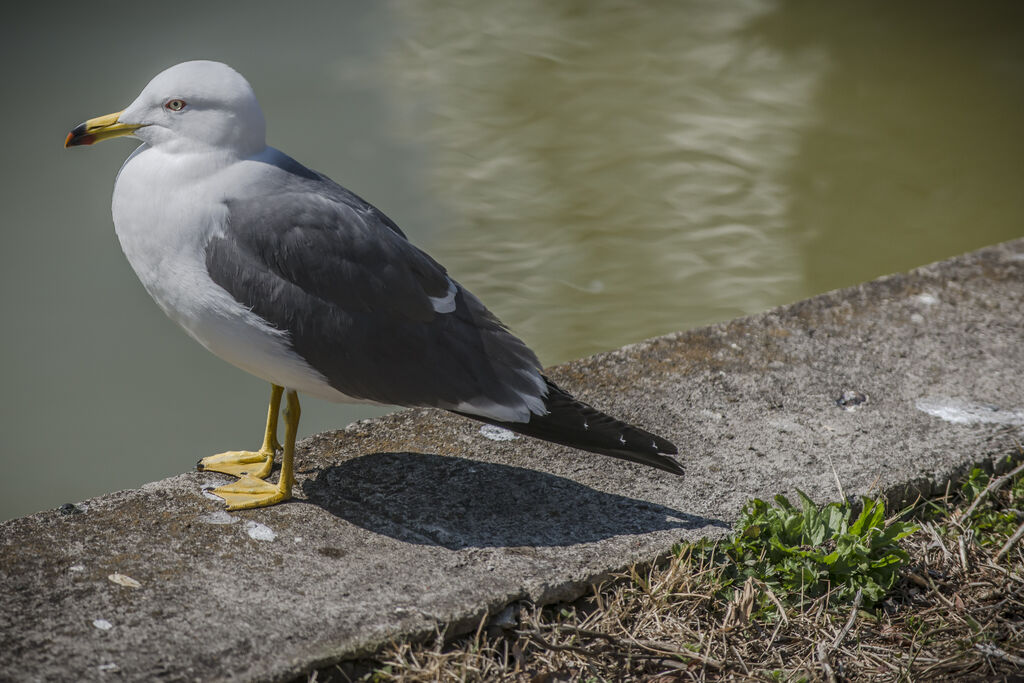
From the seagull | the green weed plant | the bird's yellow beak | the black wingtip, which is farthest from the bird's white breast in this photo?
the green weed plant

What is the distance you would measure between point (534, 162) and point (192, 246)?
378 centimetres

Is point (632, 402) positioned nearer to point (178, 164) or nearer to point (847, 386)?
point (847, 386)

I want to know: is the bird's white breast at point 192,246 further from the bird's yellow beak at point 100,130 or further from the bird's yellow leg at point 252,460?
the bird's yellow leg at point 252,460

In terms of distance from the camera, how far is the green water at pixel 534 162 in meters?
4.84

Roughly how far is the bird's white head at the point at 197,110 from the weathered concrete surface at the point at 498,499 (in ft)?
3.09

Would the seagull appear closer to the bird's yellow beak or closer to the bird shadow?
the bird's yellow beak

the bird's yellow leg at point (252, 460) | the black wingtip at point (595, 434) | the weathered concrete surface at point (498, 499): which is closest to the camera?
the weathered concrete surface at point (498, 499)

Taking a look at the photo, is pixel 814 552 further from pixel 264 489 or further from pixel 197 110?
pixel 197 110

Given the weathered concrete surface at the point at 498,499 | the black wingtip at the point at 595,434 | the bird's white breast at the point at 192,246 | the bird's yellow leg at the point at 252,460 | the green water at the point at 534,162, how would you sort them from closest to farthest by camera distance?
the weathered concrete surface at the point at 498,499
the bird's white breast at the point at 192,246
the black wingtip at the point at 595,434
the bird's yellow leg at the point at 252,460
the green water at the point at 534,162

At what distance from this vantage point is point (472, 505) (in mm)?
2807

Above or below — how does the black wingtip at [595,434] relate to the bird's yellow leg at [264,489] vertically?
above

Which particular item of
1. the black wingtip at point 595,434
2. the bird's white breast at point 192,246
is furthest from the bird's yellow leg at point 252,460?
the black wingtip at point 595,434

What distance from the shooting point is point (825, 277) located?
536cm

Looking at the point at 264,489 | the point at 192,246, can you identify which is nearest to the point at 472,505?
the point at 264,489
